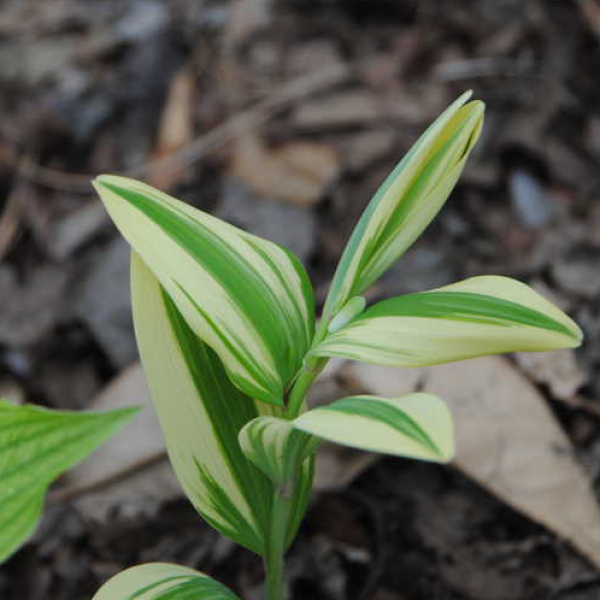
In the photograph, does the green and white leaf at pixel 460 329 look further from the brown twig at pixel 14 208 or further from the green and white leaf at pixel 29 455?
the brown twig at pixel 14 208

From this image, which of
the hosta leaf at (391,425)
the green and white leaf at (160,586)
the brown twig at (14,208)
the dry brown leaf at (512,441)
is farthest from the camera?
the brown twig at (14,208)

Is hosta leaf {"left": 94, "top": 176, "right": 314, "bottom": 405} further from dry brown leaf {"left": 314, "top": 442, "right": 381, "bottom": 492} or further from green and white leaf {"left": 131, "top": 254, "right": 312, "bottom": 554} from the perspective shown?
dry brown leaf {"left": 314, "top": 442, "right": 381, "bottom": 492}

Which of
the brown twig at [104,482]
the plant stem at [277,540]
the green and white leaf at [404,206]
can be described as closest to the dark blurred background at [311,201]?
the brown twig at [104,482]

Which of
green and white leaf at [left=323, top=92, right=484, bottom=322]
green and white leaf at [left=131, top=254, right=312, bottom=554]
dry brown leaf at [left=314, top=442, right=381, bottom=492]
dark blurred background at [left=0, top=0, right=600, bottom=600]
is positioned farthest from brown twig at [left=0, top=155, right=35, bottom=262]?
green and white leaf at [left=323, top=92, right=484, bottom=322]

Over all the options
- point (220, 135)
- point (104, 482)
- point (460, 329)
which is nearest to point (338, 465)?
point (104, 482)

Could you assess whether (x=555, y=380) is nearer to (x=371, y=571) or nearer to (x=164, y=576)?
(x=371, y=571)

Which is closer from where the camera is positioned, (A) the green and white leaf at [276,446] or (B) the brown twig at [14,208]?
(A) the green and white leaf at [276,446]

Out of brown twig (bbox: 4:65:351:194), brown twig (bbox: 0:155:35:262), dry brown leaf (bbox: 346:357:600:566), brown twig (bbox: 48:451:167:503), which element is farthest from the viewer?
brown twig (bbox: 4:65:351:194)
